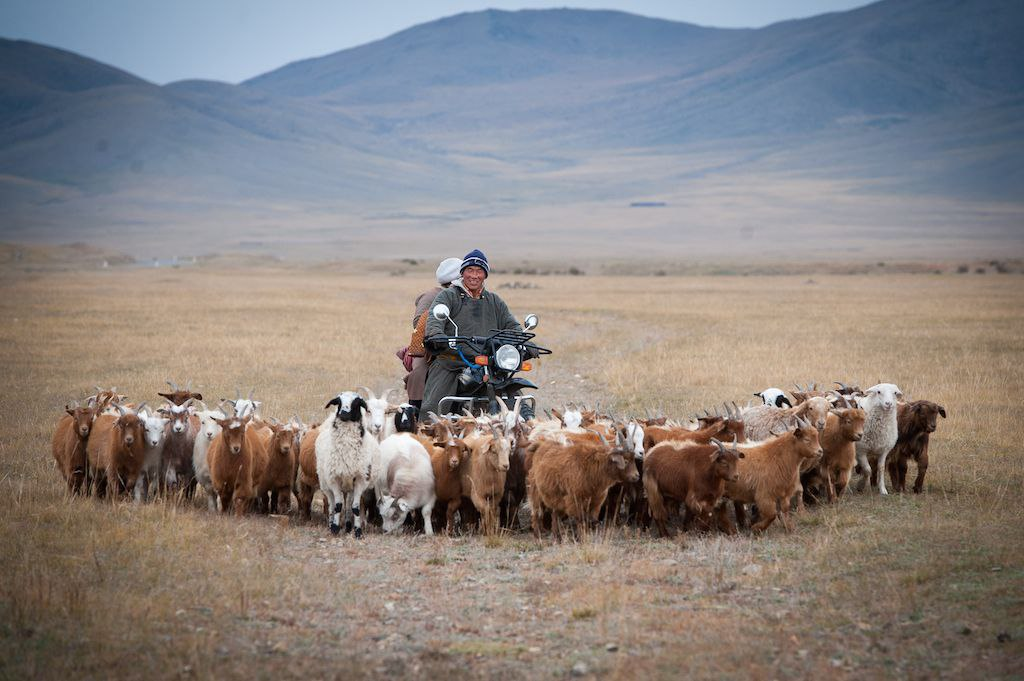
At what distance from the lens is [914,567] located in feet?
27.1

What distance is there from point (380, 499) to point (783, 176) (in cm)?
19751

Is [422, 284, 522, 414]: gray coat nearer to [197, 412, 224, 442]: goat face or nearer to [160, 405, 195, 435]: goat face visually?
[197, 412, 224, 442]: goat face

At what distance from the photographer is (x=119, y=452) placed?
1095 cm

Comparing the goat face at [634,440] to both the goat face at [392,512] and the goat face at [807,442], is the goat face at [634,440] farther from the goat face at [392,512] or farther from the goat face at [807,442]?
the goat face at [392,512]

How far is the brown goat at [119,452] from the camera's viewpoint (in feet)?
35.4

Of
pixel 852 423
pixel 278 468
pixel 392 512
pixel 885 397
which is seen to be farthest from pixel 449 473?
pixel 885 397

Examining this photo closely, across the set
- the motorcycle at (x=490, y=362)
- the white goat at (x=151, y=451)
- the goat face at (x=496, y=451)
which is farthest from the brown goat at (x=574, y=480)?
the white goat at (x=151, y=451)

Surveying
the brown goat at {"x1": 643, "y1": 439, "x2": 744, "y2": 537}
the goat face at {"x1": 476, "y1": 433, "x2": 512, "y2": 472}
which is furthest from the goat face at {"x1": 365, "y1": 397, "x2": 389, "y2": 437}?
the brown goat at {"x1": 643, "y1": 439, "x2": 744, "y2": 537}

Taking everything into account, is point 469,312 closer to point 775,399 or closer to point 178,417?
point 178,417

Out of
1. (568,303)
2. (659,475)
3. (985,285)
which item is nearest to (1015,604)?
(659,475)

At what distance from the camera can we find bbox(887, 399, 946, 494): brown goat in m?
11.5

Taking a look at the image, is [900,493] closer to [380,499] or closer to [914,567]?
[914,567]

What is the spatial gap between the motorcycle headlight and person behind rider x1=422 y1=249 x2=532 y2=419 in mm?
555

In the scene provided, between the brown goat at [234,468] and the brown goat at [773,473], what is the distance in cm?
452
